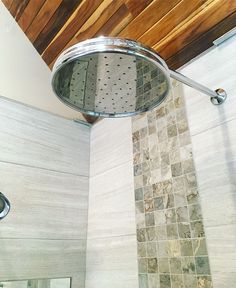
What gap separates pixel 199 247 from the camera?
2.43 feet

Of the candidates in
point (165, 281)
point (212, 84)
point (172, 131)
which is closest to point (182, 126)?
point (172, 131)

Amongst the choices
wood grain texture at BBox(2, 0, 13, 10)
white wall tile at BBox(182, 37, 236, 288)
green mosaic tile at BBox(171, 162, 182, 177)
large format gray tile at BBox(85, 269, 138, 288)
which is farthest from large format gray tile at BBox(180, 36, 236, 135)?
wood grain texture at BBox(2, 0, 13, 10)

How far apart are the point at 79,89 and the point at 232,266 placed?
1.82ft

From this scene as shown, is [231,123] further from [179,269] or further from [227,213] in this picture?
[179,269]

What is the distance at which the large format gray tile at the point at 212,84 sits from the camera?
2.56 ft

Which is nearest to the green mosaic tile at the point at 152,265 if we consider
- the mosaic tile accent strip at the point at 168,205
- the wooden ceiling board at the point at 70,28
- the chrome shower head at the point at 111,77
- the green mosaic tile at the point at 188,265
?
the mosaic tile accent strip at the point at 168,205

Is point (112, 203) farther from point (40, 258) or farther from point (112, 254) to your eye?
point (40, 258)

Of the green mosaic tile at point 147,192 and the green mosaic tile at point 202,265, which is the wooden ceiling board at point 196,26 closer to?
the green mosaic tile at point 147,192

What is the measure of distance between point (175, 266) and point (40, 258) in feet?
1.70

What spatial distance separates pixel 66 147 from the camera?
4.10 feet

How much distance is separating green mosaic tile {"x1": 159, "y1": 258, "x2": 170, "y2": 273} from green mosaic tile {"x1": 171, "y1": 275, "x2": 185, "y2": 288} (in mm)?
27

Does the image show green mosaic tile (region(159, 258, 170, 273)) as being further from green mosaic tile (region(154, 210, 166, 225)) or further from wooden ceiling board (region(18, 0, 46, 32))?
wooden ceiling board (region(18, 0, 46, 32))

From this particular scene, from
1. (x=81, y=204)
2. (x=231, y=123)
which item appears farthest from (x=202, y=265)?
(x=81, y=204)

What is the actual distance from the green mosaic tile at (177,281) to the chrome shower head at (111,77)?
1.57ft
